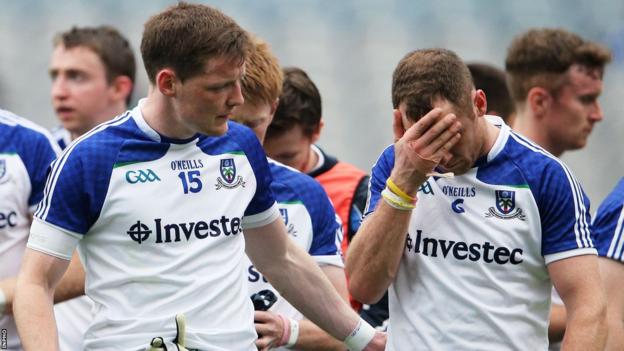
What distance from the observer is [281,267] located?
4.29 meters

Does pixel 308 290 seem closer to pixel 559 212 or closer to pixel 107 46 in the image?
pixel 559 212

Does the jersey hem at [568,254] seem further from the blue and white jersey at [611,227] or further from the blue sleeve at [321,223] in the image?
the blue sleeve at [321,223]

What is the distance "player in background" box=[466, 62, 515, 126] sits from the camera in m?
6.77

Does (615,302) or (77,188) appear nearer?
(77,188)

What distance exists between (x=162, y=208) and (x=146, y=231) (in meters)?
0.09

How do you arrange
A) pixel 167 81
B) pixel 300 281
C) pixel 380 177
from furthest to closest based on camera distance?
pixel 300 281 < pixel 380 177 < pixel 167 81

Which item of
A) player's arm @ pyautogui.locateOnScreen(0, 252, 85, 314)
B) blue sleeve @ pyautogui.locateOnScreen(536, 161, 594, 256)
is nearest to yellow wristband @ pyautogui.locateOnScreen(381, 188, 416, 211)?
blue sleeve @ pyautogui.locateOnScreen(536, 161, 594, 256)

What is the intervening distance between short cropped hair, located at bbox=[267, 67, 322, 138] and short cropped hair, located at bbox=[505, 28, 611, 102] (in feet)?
4.62

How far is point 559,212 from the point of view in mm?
3873

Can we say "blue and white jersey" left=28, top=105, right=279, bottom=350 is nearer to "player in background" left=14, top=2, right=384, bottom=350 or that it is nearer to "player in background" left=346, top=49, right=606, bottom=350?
"player in background" left=14, top=2, right=384, bottom=350

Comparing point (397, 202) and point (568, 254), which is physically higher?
point (397, 202)

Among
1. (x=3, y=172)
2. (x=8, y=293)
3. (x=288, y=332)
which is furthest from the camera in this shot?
(x=3, y=172)

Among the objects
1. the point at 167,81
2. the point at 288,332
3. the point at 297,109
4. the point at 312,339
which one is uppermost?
the point at 167,81

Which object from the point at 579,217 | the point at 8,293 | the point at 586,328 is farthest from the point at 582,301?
the point at 8,293
